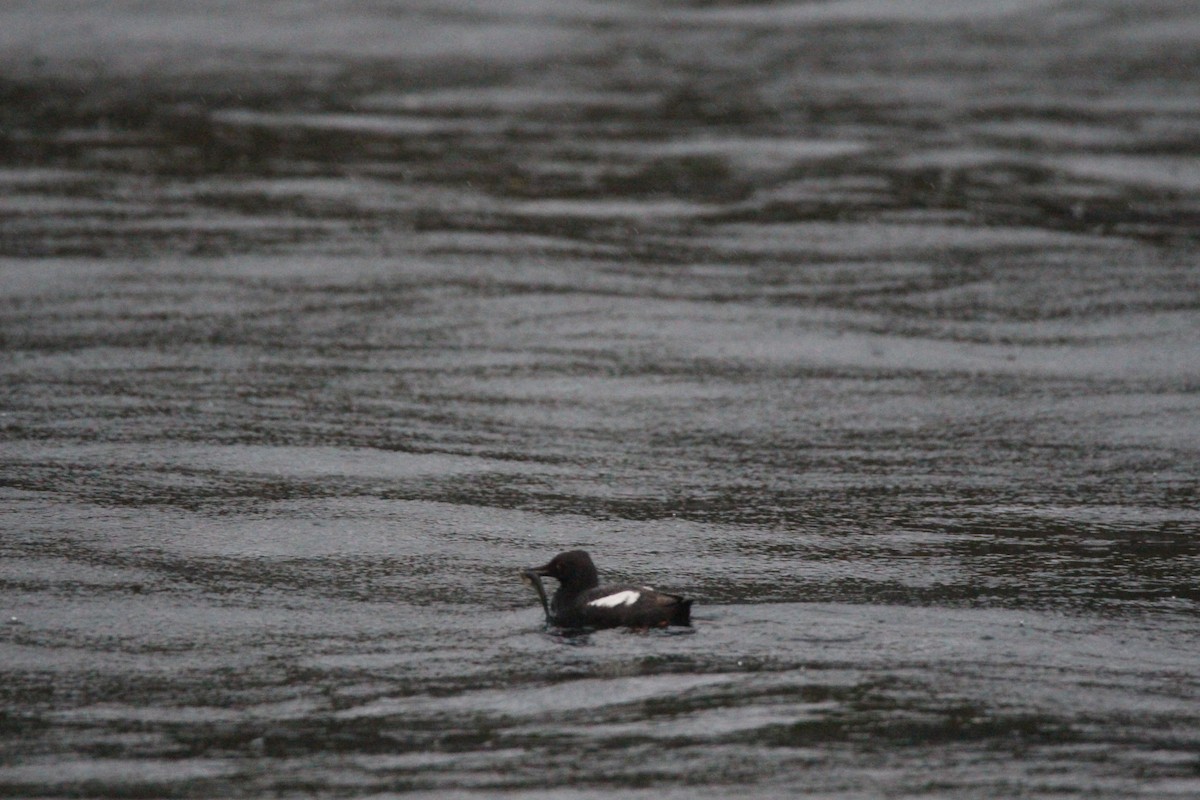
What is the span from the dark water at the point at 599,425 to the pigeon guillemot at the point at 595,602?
0.48 ft

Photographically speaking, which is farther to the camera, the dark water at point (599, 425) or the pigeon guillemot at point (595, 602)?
the pigeon guillemot at point (595, 602)

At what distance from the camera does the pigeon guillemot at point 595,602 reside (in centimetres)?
784

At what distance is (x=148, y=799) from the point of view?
6211 mm

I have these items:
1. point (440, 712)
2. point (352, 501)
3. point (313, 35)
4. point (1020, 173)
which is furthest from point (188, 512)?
point (313, 35)

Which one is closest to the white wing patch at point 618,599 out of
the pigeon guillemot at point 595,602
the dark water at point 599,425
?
the pigeon guillemot at point 595,602

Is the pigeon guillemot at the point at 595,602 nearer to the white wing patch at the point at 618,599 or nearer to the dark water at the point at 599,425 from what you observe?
the white wing patch at the point at 618,599

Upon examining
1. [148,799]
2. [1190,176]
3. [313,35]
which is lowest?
[148,799]

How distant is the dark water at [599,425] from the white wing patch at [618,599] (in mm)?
248

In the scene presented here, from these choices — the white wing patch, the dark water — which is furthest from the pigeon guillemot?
the dark water

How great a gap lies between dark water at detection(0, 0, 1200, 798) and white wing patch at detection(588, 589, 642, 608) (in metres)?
0.25

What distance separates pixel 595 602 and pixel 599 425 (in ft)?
11.7

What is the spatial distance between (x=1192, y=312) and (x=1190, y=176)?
5.20 m

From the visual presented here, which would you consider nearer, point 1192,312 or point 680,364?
point 680,364

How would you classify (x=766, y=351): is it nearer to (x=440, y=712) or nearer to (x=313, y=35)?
(x=440, y=712)
